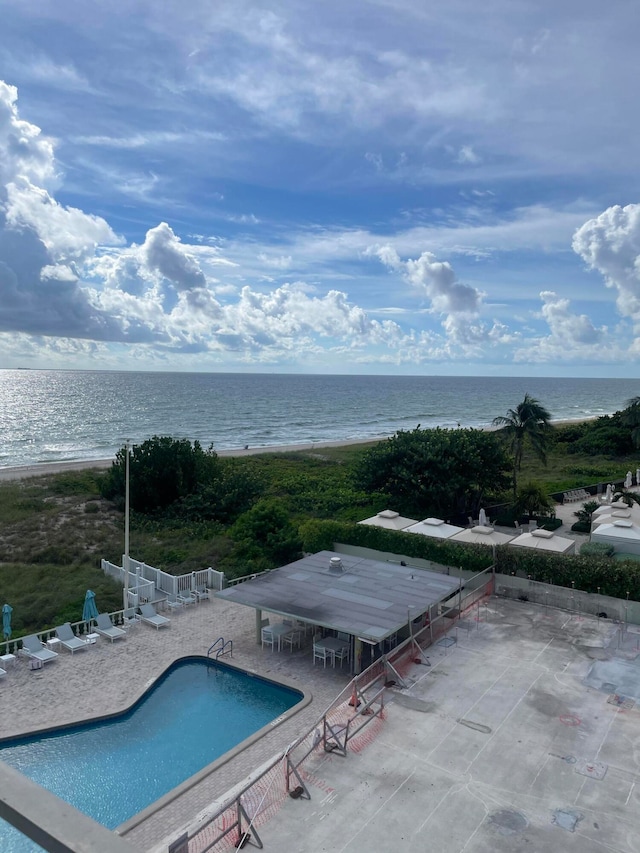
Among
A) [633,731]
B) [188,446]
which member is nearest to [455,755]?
[633,731]

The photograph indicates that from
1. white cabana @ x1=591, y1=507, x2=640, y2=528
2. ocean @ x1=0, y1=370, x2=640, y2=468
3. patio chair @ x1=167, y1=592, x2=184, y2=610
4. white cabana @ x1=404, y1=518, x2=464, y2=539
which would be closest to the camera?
patio chair @ x1=167, y1=592, x2=184, y2=610

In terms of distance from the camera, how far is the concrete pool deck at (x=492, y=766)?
396 inches

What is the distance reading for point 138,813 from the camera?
1109 cm

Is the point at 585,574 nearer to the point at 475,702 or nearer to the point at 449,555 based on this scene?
the point at 449,555

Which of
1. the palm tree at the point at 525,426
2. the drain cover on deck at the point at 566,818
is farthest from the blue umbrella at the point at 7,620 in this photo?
the palm tree at the point at 525,426

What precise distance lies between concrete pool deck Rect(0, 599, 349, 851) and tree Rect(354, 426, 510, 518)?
1282cm

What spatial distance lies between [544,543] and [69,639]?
16.1 metres

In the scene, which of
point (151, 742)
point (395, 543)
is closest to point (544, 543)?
point (395, 543)

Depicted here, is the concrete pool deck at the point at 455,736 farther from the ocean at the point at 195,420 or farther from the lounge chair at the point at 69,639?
the ocean at the point at 195,420

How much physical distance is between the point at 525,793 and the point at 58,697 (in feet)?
36.0

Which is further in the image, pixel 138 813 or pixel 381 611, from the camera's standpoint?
pixel 381 611

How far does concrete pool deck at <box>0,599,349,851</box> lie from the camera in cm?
1180

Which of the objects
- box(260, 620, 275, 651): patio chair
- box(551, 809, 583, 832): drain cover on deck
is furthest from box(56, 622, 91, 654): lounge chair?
box(551, 809, 583, 832): drain cover on deck

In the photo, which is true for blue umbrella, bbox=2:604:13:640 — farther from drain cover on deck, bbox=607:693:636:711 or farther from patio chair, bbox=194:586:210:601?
drain cover on deck, bbox=607:693:636:711
